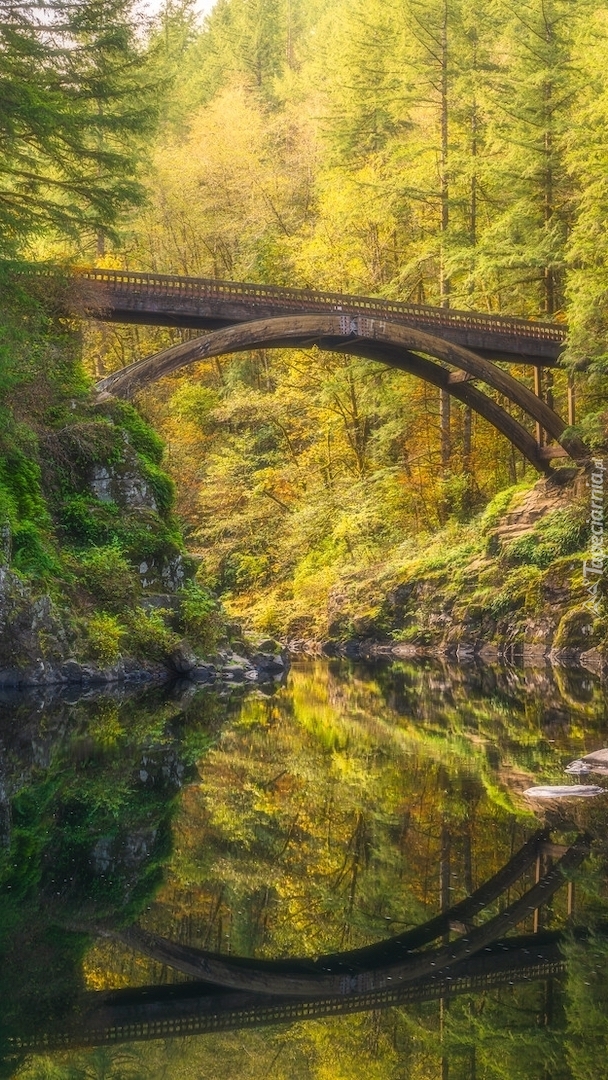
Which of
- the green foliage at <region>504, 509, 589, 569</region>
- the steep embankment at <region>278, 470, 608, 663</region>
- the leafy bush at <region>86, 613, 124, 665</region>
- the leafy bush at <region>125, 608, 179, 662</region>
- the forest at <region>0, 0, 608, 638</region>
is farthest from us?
the forest at <region>0, 0, 608, 638</region>

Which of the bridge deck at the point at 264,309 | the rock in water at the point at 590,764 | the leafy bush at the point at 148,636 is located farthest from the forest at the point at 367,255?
the rock in water at the point at 590,764

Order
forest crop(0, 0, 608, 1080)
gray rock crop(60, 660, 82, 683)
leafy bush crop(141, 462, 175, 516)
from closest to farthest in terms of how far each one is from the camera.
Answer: forest crop(0, 0, 608, 1080), gray rock crop(60, 660, 82, 683), leafy bush crop(141, 462, 175, 516)

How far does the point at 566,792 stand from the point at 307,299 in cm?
1699

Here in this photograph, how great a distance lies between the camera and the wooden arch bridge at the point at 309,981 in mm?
4402

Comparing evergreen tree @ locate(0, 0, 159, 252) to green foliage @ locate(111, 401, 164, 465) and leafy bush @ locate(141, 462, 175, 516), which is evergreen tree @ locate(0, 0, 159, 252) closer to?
green foliage @ locate(111, 401, 164, 465)

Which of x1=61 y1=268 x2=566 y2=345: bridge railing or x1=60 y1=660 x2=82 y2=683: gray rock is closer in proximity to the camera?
x1=60 y1=660 x2=82 y2=683: gray rock

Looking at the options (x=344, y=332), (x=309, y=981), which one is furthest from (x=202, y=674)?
(x=309, y=981)

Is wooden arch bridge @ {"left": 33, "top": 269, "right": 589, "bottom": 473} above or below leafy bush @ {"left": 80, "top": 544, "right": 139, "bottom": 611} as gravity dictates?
above

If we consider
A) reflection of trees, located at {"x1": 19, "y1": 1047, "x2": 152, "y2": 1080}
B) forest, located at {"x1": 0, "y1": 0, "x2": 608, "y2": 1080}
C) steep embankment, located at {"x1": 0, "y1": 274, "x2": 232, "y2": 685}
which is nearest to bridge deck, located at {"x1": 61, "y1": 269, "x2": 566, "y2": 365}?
forest, located at {"x1": 0, "y1": 0, "x2": 608, "y2": 1080}

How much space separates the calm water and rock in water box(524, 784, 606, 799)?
0.74ft

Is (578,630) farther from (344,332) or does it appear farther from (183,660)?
(183,660)

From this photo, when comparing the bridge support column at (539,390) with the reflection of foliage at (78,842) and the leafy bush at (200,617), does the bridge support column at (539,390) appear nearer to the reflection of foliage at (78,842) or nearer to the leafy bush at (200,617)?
the leafy bush at (200,617)

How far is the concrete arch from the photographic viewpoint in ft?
69.3

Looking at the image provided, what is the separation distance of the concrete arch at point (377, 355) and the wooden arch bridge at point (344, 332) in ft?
0.07
